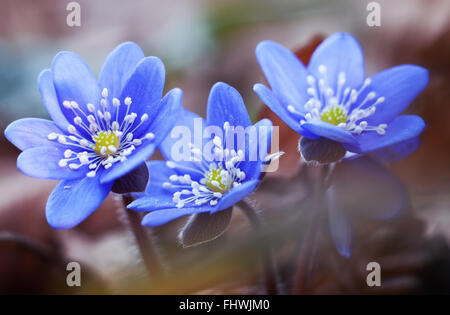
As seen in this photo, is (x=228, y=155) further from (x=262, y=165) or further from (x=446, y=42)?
(x=446, y=42)

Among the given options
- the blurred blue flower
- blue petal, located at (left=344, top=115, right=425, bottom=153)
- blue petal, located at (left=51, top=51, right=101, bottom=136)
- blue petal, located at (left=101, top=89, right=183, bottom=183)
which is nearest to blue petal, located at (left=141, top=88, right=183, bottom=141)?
blue petal, located at (left=101, top=89, right=183, bottom=183)

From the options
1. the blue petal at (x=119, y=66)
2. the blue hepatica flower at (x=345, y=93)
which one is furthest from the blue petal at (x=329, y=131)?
the blue petal at (x=119, y=66)

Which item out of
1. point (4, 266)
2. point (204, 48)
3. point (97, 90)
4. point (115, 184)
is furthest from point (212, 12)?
point (4, 266)

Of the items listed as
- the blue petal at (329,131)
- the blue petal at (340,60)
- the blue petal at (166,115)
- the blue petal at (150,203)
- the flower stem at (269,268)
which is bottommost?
the flower stem at (269,268)

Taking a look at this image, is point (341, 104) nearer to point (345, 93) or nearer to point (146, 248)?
point (345, 93)

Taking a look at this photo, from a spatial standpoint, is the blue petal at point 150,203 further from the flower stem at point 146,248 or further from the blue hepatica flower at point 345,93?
the blue hepatica flower at point 345,93

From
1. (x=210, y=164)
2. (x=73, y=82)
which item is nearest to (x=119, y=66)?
→ (x=73, y=82)

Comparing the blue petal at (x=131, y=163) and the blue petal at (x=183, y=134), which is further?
the blue petal at (x=183, y=134)
